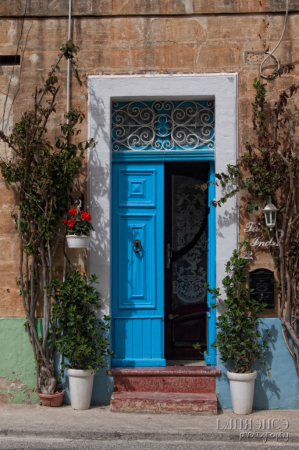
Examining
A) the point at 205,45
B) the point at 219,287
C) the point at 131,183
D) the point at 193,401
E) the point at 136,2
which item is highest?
the point at 136,2

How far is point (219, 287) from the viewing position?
5.84 meters

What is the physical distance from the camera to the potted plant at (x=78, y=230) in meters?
5.60

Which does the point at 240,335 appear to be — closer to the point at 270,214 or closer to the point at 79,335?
the point at 270,214

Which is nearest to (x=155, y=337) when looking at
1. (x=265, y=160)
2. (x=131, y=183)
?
(x=131, y=183)

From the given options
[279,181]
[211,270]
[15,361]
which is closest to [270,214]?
[279,181]

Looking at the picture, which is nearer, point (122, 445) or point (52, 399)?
point (122, 445)

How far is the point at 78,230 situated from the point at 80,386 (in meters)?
1.59

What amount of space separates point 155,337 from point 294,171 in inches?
92.6

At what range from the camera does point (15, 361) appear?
5.92 metres

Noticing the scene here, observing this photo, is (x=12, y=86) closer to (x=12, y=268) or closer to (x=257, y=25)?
(x=12, y=268)

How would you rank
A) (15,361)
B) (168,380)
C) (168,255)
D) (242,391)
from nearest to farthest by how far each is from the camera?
(242,391)
(168,380)
(15,361)
(168,255)

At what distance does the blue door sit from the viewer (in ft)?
19.9

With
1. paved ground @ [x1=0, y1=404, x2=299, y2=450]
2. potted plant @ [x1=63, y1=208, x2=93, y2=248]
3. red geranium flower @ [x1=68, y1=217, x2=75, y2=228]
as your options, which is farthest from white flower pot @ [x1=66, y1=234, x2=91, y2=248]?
paved ground @ [x1=0, y1=404, x2=299, y2=450]

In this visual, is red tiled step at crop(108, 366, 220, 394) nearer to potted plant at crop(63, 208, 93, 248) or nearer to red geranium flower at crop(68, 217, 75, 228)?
potted plant at crop(63, 208, 93, 248)
